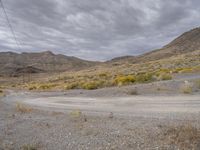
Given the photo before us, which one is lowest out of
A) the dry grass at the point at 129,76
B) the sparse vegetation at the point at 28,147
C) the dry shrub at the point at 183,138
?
the sparse vegetation at the point at 28,147

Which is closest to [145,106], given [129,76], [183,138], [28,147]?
[183,138]

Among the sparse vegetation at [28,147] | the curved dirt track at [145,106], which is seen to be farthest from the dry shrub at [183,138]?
the curved dirt track at [145,106]

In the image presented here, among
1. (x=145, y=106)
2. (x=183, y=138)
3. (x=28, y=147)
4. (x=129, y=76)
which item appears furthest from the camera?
(x=129, y=76)

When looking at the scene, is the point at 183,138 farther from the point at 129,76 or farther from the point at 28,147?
the point at 129,76

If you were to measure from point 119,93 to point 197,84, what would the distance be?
726 cm

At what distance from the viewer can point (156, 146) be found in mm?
8531

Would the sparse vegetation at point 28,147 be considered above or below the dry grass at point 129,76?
below

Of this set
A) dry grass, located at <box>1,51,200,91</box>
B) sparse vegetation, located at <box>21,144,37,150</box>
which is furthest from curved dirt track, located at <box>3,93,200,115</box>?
dry grass, located at <box>1,51,200,91</box>

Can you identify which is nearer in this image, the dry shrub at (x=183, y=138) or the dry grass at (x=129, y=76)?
the dry shrub at (x=183, y=138)

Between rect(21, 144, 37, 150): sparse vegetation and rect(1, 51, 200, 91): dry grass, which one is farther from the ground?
rect(1, 51, 200, 91): dry grass

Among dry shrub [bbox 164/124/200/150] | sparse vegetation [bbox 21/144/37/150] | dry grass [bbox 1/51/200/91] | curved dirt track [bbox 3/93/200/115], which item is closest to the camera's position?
dry shrub [bbox 164/124/200/150]

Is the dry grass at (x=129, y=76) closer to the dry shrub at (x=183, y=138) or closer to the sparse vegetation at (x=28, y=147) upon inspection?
the dry shrub at (x=183, y=138)

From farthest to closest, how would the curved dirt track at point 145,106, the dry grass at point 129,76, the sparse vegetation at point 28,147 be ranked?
the dry grass at point 129,76 < the curved dirt track at point 145,106 < the sparse vegetation at point 28,147

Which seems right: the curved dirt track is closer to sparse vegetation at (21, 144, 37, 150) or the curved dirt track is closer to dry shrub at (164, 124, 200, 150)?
dry shrub at (164, 124, 200, 150)
